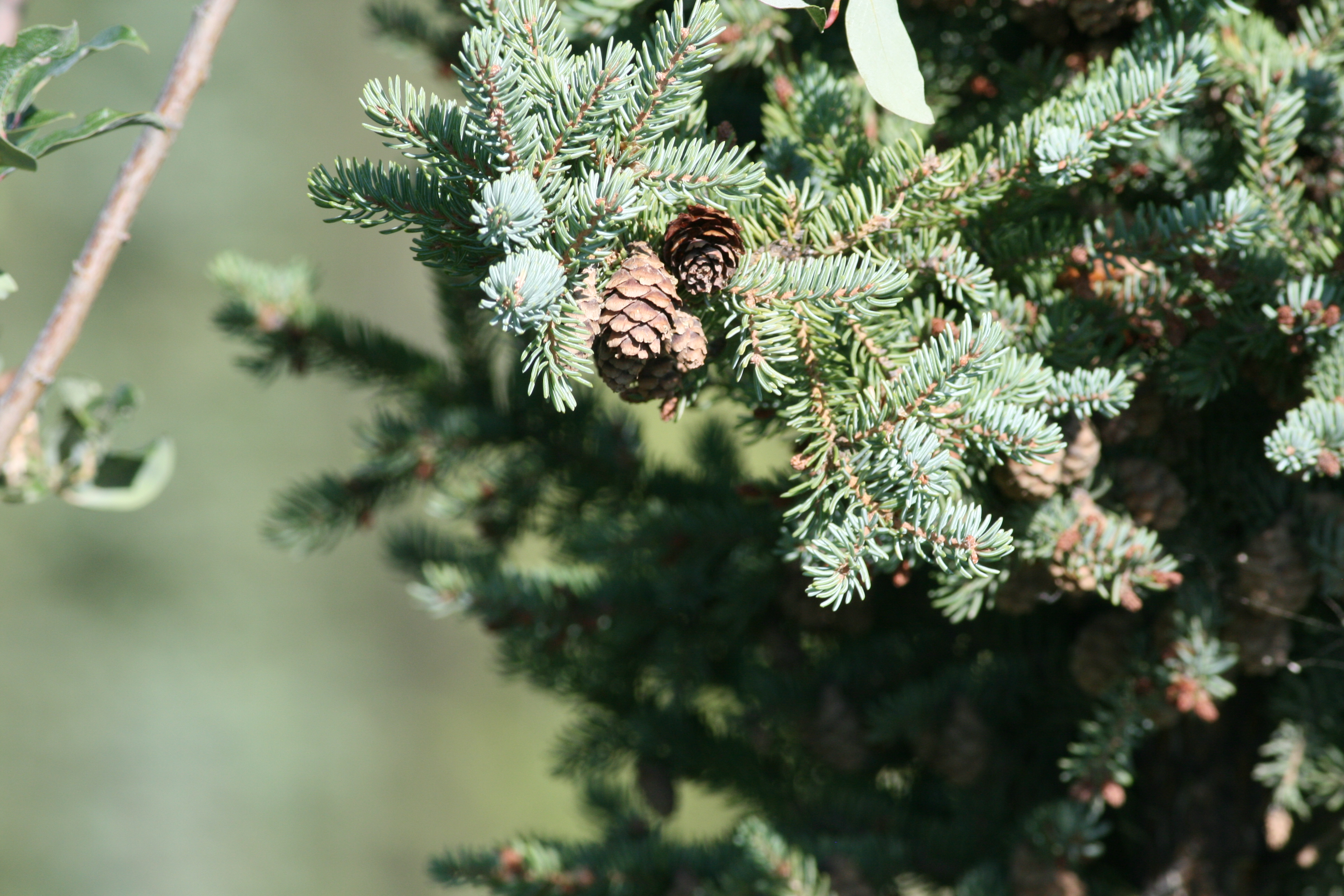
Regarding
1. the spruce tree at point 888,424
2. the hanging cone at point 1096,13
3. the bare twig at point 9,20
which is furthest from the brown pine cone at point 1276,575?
the bare twig at point 9,20

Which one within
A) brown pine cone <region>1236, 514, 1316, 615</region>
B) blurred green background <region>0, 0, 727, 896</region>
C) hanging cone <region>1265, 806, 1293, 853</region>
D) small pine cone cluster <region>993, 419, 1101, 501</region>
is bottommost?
blurred green background <region>0, 0, 727, 896</region>

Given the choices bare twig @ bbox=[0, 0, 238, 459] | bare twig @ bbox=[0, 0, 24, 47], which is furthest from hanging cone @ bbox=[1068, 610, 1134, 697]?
bare twig @ bbox=[0, 0, 24, 47]

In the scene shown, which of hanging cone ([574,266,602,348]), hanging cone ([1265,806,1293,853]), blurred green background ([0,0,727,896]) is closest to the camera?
hanging cone ([574,266,602,348])

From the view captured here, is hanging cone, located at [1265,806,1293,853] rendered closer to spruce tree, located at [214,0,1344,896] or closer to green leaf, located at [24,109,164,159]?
spruce tree, located at [214,0,1344,896]

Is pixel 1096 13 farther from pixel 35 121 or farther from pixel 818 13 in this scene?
pixel 35 121

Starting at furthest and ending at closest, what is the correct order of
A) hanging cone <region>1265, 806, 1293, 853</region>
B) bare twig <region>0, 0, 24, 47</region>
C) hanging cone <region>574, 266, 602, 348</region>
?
1. hanging cone <region>1265, 806, 1293, 853</region>
2. bare twig <region>0, 0, 24, 47</region>
3. hanging cone <region>574, 266, 602, 348</region>

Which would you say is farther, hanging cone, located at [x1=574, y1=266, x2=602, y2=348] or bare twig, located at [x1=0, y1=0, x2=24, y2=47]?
bare twig, located at [x1=0, y1=0, x2=24, y2=47]

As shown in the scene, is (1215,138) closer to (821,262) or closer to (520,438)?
(821,262)
